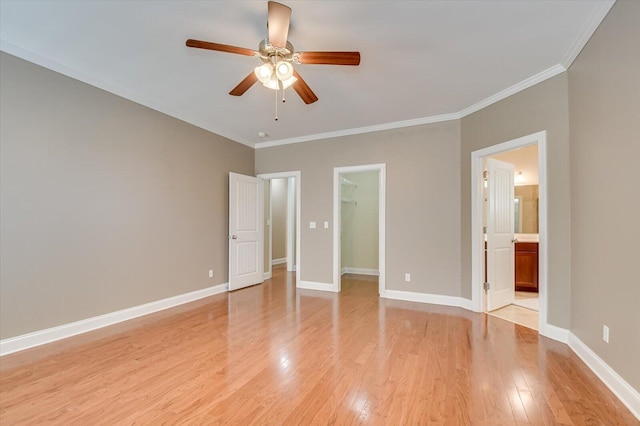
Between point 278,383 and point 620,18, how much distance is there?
3.54 metres

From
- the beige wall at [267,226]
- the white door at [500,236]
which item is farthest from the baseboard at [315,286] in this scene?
the white door at [500,236]

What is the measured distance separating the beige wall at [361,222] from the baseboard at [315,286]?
1605 millimetres

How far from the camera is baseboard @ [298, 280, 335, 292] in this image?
16.1ft

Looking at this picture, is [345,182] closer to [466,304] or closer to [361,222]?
[361,222]

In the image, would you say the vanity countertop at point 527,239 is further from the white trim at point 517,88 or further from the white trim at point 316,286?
the white trim at point 316,286

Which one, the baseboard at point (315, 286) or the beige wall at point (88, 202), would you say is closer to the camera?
the beige wall at point (88, 202)

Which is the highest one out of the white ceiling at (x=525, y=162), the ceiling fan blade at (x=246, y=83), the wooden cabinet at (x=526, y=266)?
the ceiling fan blade at (x=246, y=83)

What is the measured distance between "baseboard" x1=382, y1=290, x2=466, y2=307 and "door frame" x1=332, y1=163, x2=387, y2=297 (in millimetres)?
142

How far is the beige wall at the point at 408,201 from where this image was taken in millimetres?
4078

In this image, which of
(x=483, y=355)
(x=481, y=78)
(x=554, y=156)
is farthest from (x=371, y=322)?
(x=481, y=78)

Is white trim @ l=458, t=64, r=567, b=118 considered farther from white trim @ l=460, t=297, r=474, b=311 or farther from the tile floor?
the tile floor

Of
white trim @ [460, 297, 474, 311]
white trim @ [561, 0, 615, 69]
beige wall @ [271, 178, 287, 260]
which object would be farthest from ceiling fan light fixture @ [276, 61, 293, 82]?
beige wall @ [271, 178, 287, 260]

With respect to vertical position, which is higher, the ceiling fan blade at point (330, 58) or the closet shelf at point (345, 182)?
the ceiling fan blade at point (330, 58)

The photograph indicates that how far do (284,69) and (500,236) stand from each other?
139 inches
